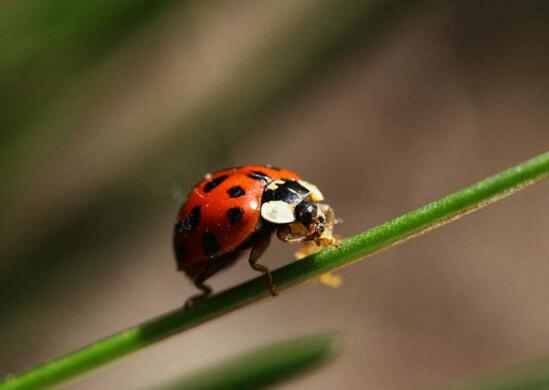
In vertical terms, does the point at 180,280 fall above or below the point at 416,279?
above

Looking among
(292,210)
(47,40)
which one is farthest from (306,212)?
(47,40)

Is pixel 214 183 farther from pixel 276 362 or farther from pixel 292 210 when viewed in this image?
pixel 276 362

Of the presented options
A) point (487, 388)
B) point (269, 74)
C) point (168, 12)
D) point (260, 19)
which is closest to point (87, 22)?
point (168, 12)

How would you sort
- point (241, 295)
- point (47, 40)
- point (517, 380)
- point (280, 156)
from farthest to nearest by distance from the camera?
point (280, 156)
point (47, 40)
point (517, 380)
point (241, 295)

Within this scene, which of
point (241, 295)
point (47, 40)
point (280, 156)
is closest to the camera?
point (241, 295)

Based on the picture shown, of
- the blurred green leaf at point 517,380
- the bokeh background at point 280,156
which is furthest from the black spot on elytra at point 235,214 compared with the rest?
the bokeh background at point 280,156

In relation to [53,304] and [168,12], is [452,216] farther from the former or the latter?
[53,304]

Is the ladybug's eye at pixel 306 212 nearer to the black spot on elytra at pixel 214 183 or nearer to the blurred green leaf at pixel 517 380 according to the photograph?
the black spot on elytra at pixel 214 183
